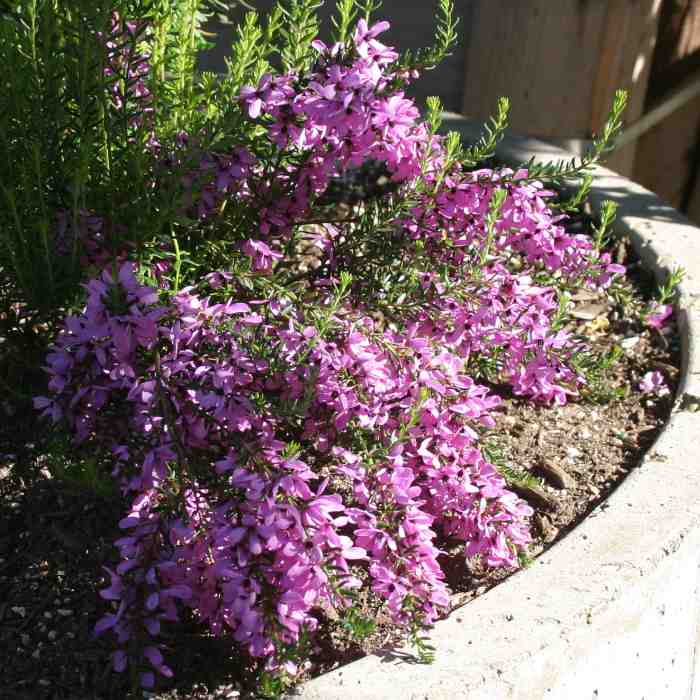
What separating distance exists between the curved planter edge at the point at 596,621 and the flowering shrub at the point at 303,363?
0.08 meters

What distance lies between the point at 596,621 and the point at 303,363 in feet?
2.21

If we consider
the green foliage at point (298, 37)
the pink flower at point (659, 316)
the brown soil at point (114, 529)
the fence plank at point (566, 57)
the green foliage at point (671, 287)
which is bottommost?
the brown soil at point (114, 529)

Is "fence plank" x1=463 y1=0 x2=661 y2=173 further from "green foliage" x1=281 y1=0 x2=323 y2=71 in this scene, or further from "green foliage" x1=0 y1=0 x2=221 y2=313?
"green foliage" x1=0 y1=0 x2=221 y2=313

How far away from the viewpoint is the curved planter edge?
1.67m

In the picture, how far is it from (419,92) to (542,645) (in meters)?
4.45

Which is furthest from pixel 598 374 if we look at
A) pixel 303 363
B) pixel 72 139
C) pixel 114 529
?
pixel 72 139

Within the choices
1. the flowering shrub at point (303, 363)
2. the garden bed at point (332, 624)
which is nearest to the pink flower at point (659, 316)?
the garden bed at point (332, 624)

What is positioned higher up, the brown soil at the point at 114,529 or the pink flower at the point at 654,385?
the pink flower at the point at 654,385

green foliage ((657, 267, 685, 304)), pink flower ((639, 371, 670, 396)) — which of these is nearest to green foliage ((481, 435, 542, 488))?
pink flower ((639, 371, 670, 396))

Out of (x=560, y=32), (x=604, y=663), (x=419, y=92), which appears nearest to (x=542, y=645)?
(x=604, y=663)

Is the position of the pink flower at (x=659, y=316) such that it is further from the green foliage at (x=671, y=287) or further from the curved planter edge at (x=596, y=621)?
the curved planter edge at (x=596, y=621)

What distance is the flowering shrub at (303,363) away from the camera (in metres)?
1.69

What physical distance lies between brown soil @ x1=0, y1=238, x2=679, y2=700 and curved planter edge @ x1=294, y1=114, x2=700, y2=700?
6.1 inches

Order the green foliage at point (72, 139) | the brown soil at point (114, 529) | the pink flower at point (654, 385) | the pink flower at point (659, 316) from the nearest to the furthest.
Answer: the brown soil at point (114, 529) < the green foliage at point (72, 139) < the pink flower at point (654, 385) < the pink flower at point (659, 316)
